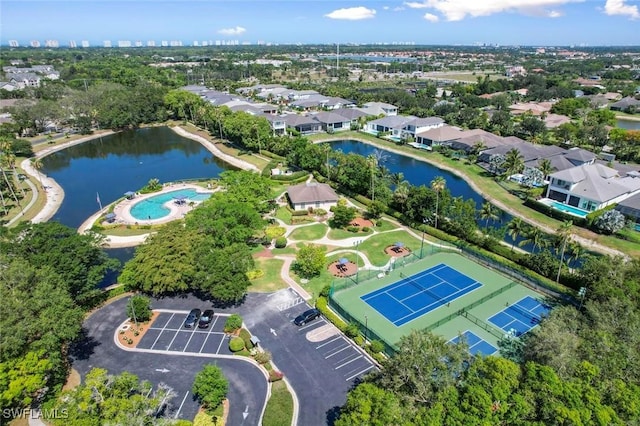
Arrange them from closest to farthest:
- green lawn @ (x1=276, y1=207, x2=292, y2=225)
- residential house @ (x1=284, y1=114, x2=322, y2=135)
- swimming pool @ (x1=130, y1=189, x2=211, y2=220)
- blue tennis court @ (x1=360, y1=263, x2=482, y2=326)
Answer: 1. blue tennis court @ (x1=360, y1=263, x2=482, y2=326)
2. green lawn @ (x1=276, y1=207, x2=292, y2=225)
3. swimming pool @ (x1=130, y1=189, x2=211, y2=220)
4. residential house @ (x1=284, y1=114, x2=322, y2=135)

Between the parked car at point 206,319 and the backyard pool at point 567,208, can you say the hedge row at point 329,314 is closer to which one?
the parked car at point 206,319

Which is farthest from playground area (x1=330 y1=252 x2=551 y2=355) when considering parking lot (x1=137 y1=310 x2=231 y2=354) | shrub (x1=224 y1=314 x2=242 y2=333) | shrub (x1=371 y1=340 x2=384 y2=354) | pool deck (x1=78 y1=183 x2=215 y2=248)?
pool deck (x1=78 y1=183 x2=215 y2=248)

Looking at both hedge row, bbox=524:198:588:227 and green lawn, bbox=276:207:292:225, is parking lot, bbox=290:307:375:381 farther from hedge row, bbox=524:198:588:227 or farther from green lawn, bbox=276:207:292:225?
hedge row, bbox=524:198:588:227

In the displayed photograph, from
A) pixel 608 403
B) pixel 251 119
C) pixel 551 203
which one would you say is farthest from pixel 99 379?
pixel 251 119

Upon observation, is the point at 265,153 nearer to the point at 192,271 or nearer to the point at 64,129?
the point at 192,271

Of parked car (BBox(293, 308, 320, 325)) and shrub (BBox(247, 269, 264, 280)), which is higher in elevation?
shrub (BBox(247, 269, 264, 280))

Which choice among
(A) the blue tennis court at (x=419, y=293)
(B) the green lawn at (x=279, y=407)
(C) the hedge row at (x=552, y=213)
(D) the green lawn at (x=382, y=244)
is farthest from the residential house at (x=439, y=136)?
(B) the green lawn at (x=279, y=407)
